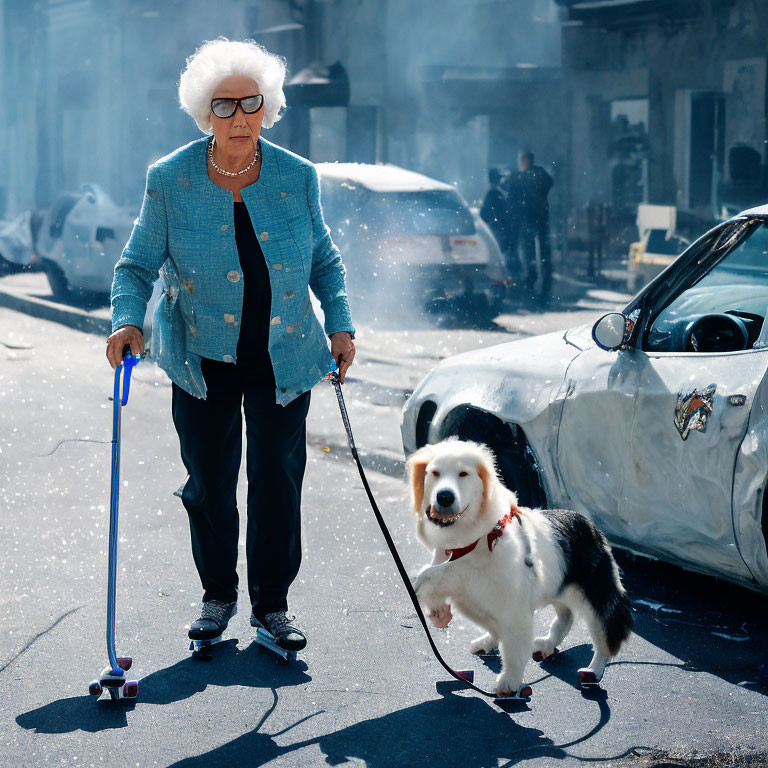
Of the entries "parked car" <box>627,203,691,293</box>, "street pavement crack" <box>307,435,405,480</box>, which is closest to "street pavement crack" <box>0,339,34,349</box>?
"street pavement crack" <box>307,435,405,480</box>

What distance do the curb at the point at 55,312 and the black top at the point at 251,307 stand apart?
9658 millimetres

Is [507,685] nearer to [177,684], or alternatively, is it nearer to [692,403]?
[177,684]

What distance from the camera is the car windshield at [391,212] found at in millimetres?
14641

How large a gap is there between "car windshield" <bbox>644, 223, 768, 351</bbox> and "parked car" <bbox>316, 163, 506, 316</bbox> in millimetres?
9117

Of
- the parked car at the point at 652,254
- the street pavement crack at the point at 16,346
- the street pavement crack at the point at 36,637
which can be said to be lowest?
the street pavement crack at the point at 36,637

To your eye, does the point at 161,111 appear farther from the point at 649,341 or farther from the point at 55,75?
the point at 649,341

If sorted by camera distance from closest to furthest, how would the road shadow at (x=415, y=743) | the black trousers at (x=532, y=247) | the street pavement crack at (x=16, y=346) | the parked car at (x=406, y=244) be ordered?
the road shadow at (x=415, y=743) → the street pavement crack at (x=16, y=346) → the parked car at (x=406, y=244) → the black trousers at (x=532, y=247)

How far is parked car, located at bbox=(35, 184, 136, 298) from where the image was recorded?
15.8 metres

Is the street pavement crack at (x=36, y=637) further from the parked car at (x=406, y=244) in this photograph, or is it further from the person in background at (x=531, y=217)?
the person in background at (x=531, y=217)

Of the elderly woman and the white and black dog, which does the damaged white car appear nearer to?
the white and black dog

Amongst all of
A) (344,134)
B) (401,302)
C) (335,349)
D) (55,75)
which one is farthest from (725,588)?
(55,75)

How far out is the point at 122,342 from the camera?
401 centimetres

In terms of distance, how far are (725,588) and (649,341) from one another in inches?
43.1

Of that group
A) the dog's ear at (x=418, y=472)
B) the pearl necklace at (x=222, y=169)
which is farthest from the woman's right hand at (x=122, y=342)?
the dog's ear at (x=418, y=472)
